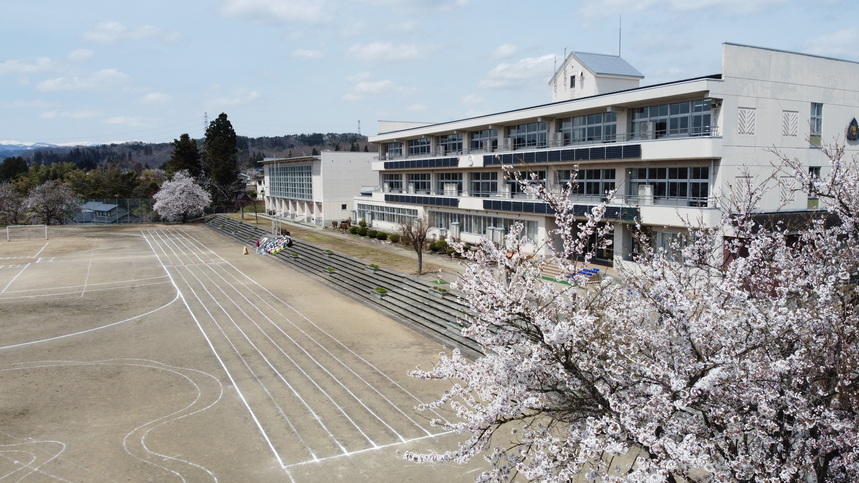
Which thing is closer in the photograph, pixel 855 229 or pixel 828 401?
pixel 828 401

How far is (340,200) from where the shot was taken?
59.1m

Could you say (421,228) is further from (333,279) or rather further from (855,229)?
(855,229)

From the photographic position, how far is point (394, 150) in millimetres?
52031

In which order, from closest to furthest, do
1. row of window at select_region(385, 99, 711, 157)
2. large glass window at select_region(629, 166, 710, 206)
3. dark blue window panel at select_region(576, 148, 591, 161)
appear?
large glass window at select_region(629, 166, 710, 206) → row of window at select_region(385, 99, 711, 157) → dark blue window panel at select_region(576, 148, 591, 161)

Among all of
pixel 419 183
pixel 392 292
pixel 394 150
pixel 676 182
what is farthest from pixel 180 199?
pixel 676 182

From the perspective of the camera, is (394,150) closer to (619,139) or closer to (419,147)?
(419,147)

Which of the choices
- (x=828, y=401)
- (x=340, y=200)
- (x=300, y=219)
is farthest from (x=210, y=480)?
(x=300, y=219)

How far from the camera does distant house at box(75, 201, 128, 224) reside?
72.6m

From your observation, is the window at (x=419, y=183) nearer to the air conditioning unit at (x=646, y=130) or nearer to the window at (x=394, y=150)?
the window at (x=394, y=150)

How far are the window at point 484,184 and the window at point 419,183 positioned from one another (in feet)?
21.4

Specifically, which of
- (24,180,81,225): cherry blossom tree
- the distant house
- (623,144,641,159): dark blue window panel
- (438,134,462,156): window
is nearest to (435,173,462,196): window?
(438,134,462,156): window

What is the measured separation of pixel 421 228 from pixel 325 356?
11.2m

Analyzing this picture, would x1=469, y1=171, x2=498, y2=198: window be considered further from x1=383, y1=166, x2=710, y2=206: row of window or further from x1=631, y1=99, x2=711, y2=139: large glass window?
x1=631, y1=99, x2=711, y2=139: large glass window

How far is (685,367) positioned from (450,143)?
38149mm
